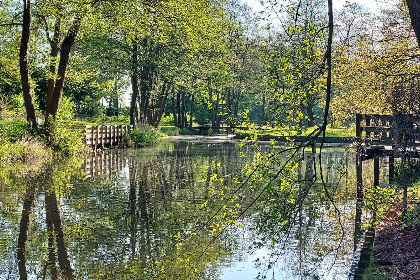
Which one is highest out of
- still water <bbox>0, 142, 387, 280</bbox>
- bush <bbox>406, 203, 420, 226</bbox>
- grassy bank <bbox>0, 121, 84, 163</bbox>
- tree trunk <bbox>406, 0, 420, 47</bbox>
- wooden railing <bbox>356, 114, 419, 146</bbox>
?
tree trunk <bbox>406, 0, 420, 47</bbox>

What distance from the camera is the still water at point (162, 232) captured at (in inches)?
296

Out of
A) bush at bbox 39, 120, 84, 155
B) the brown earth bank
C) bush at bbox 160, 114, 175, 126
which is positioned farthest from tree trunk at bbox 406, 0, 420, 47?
bush at bbox 160, 114, 175, 126

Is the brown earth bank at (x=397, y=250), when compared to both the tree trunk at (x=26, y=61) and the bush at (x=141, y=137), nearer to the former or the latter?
the tree trunk at (x=26, y=61)

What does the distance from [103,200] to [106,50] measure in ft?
77.6

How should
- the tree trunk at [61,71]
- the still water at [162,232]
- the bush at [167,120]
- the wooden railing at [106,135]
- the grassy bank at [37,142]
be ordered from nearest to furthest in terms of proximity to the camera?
the still water at [162,232]
the grassy bank at [37,142]
the tree trunk at [61,71]
the wooden railing at [106,135]
the bush at [167,120]

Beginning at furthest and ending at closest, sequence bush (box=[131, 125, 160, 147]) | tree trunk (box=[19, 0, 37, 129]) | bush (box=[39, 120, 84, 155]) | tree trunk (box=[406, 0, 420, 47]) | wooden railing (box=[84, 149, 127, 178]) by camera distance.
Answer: bush (box=[131, 125, 160, 147]) → bush (box=[39, 120, 84, 155]) → tree trunk (box=[19, 0, 37, 129]) → wooden railing (box=[84, 149, 127, 178]) → tree trunk (box=[406, 0, 420, 47])

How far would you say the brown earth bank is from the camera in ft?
22.5

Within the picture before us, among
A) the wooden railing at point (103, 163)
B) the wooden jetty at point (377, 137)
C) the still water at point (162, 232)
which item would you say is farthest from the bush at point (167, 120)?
the wooden jetty at point (377, 137)

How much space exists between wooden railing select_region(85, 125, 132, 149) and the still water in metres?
12.9

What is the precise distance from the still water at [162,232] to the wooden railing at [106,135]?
1295 centimetres

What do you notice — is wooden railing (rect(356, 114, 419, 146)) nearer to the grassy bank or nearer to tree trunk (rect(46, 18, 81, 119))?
the grassy bank

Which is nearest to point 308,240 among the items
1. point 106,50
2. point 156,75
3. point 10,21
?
point 10,21

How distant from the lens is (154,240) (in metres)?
9.46

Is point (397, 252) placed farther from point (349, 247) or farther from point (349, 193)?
point (349, 193)
